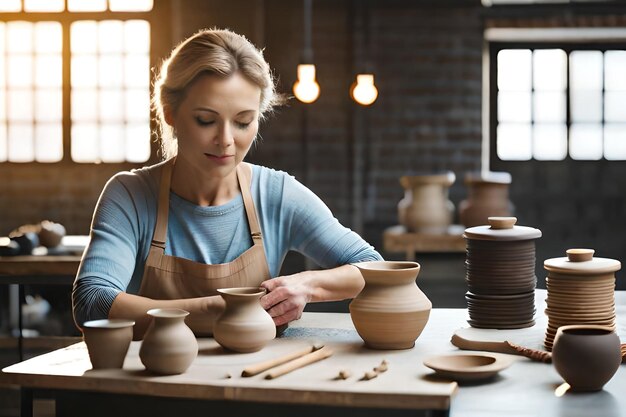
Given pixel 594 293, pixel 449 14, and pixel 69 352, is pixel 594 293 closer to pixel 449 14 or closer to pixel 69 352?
pixel 69 352

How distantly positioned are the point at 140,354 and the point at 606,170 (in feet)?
22.7

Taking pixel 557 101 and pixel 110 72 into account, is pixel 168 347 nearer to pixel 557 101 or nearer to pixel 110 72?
pixel 557 101

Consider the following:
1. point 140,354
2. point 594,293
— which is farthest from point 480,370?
point 140,354

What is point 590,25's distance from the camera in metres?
7.75

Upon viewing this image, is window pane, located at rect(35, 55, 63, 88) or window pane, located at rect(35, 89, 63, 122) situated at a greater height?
window pane, located at rect(35, 55, 63, 88)

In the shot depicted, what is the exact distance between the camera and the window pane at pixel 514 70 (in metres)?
8.08

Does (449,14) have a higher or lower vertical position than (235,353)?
higher

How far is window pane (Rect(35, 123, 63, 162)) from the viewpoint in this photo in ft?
28.2

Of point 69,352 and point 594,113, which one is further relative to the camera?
point 594,113

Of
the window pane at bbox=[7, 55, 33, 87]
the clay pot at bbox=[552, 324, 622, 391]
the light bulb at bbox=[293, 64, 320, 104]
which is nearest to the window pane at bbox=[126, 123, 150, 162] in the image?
the window pane at bbox=[7, 55, 33, 87]

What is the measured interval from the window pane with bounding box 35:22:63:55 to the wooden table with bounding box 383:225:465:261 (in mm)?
3967

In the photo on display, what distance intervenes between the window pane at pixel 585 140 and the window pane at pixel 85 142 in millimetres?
4446

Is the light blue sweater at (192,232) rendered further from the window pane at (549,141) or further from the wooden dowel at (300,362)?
the window pane at (549,141)

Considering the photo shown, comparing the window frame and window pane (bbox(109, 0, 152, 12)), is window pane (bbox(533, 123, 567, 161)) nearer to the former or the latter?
the window frame
